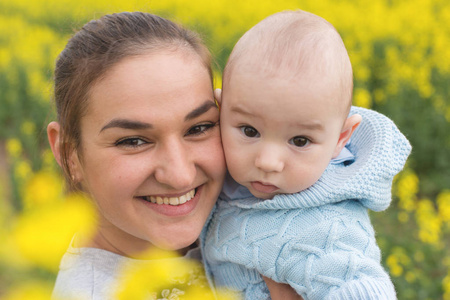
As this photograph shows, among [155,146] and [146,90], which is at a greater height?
[146,90]

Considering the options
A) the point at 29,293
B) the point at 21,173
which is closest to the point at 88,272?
the point at 29,293

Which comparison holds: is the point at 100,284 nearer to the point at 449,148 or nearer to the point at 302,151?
the point at 302,151

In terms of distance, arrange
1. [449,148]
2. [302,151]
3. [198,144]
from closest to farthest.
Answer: [302,151]
[198,144]
[449,148]

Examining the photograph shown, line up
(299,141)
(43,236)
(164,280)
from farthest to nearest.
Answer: (299,141) → (164,280) → (43,236)

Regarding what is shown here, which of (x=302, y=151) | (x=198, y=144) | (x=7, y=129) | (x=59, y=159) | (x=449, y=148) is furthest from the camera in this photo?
(x=7, y=129)

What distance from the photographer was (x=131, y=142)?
1.50 metres

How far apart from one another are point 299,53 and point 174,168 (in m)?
0.50

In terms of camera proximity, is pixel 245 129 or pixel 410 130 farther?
pixel 410 130

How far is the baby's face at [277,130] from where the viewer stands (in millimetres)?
1369

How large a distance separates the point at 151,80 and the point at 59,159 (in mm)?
543

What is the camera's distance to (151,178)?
1.51 m

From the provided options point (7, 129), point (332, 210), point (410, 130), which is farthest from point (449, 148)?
point (7, 129)

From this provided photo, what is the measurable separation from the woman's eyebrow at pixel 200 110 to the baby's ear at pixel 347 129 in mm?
431

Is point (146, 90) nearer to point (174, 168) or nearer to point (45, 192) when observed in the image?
point (174, 168)
